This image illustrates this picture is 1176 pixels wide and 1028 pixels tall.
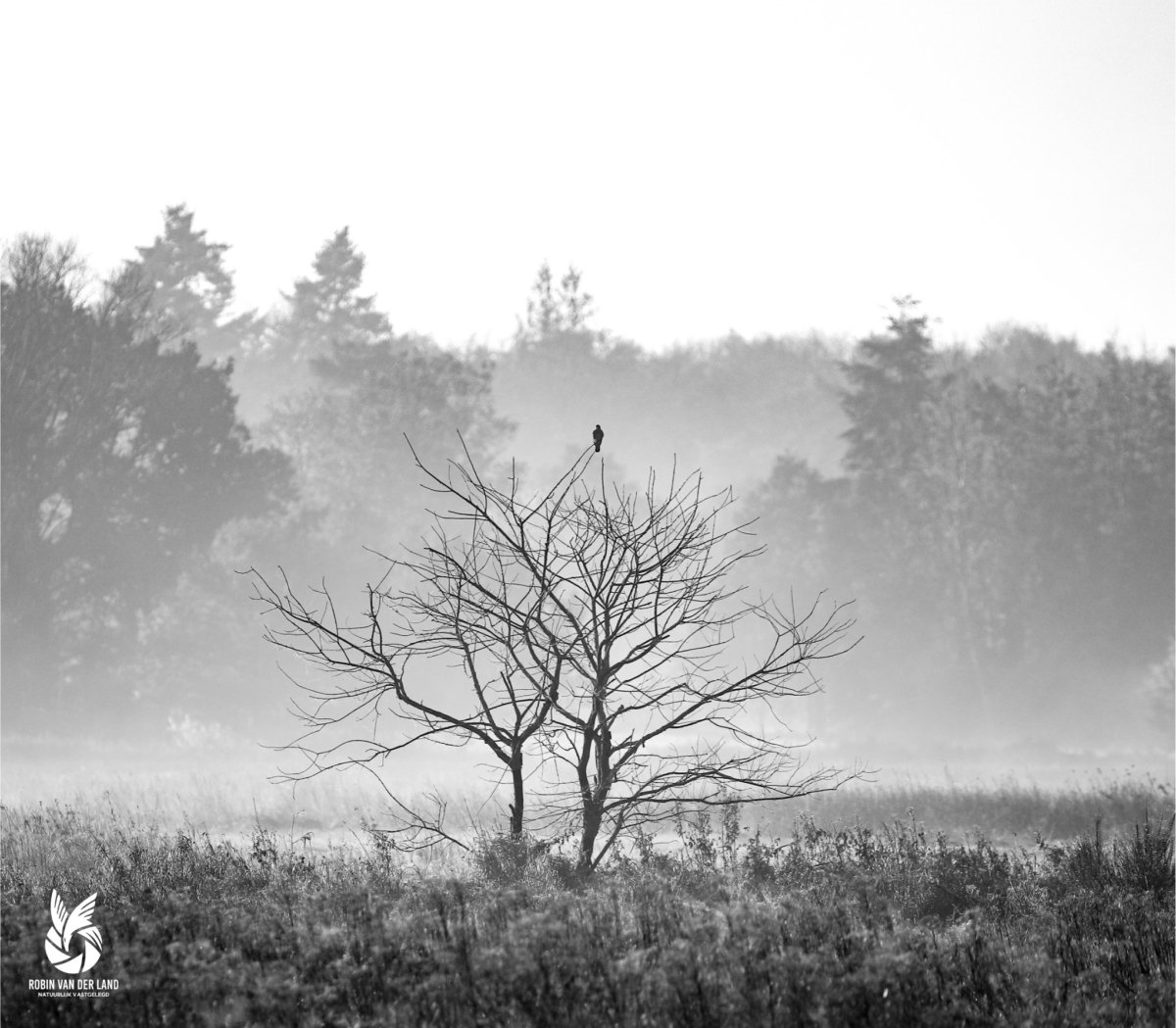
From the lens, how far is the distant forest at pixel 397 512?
33375 millimetres

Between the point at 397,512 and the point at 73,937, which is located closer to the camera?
the point at 73,937

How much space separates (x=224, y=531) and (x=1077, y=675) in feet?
101

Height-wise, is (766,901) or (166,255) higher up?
(166,255)

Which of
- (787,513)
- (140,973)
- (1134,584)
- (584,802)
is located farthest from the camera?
(787,513)

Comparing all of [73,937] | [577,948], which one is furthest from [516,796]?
[73,937]

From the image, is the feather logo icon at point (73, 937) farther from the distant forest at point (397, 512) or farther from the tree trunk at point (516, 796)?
the distant forest at point (397, 512)

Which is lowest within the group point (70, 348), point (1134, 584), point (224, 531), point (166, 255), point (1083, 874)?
point (1083, 874)

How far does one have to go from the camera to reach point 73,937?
230 inches

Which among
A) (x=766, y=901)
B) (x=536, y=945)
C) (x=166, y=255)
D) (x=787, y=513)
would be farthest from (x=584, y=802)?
(x=166, y=255)

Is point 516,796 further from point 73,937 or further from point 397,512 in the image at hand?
point 397,512

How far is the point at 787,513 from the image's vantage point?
45.5 m

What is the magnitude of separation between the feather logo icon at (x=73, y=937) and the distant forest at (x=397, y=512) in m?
21.6

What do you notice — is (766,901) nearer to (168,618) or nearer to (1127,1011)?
(1127,1011)

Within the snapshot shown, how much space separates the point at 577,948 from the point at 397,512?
37.5 m
